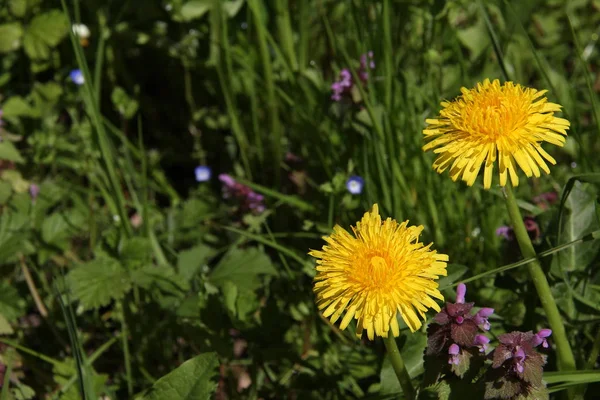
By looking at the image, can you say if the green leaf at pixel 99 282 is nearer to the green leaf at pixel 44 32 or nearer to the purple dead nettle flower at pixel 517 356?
the purple dead nettle flower at pixel 517 356

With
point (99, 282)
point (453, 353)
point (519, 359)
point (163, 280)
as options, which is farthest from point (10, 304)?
point (519, 359)

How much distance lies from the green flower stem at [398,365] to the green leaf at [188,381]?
0.38 meters

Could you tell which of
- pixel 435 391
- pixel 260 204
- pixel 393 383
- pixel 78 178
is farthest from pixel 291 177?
pixel 435 391

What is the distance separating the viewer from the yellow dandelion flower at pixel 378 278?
1.15 metres


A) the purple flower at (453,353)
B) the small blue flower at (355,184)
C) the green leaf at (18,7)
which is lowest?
the small blue flower at (355,184)

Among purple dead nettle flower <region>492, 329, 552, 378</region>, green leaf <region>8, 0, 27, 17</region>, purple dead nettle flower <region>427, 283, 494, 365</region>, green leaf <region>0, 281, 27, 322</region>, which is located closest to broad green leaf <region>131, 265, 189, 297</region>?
green leaf <region>0, 281, 27, 322</region>

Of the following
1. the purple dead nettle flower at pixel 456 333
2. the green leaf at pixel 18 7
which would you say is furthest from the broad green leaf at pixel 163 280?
A: the green leaf at pixel 18 7

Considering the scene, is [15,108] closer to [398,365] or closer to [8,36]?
[8,36]

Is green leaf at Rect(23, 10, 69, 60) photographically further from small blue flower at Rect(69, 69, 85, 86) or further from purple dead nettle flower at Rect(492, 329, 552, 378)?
purple dead nettle flower at Rect(492, 329, 552, 378)

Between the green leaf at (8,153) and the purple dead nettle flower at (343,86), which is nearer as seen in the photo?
the purple dead nettle flower at (343,86)

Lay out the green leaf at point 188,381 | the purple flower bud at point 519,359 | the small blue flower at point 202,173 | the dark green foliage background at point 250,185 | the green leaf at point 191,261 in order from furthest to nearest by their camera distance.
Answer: the small blue flower at point 202,173 → the green leaf at point 191,261 → the dark green foliage background at point 250,185 → the green leaf at point 188,381 → the purple flower bud at point 519,359

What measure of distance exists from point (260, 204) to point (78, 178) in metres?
0.80

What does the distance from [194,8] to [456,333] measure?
186 centimetres

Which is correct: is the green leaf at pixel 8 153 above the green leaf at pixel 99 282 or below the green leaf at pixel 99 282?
above
